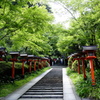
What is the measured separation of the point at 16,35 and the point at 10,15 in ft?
8.63

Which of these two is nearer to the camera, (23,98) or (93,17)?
(23,98)

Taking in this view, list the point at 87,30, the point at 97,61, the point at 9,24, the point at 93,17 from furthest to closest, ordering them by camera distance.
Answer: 1. the point at 97,61
2. the point at 87,30
3. the point at 93,17
4. the point at 9,24

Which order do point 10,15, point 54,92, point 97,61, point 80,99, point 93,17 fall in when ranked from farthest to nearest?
point 97,61, point 93,17, point 54,92, point 10,15, point 80,99

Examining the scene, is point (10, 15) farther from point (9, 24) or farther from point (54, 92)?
point (54, 92)

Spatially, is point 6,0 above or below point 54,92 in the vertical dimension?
above

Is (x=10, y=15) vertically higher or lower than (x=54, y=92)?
higher

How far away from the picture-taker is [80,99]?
644 cm

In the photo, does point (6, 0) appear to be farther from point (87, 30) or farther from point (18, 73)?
point (18, 73)

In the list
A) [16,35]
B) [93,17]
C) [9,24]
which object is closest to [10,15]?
[9,24]

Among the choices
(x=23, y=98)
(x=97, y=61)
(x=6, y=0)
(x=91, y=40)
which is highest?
(x=6, y=0)

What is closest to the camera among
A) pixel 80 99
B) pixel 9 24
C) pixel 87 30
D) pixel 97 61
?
pixel 80 99

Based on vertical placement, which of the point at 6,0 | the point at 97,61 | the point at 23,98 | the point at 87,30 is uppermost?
the point at 6,0

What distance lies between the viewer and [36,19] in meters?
7.24

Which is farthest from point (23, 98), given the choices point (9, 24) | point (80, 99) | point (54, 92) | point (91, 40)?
point (91, 40)
